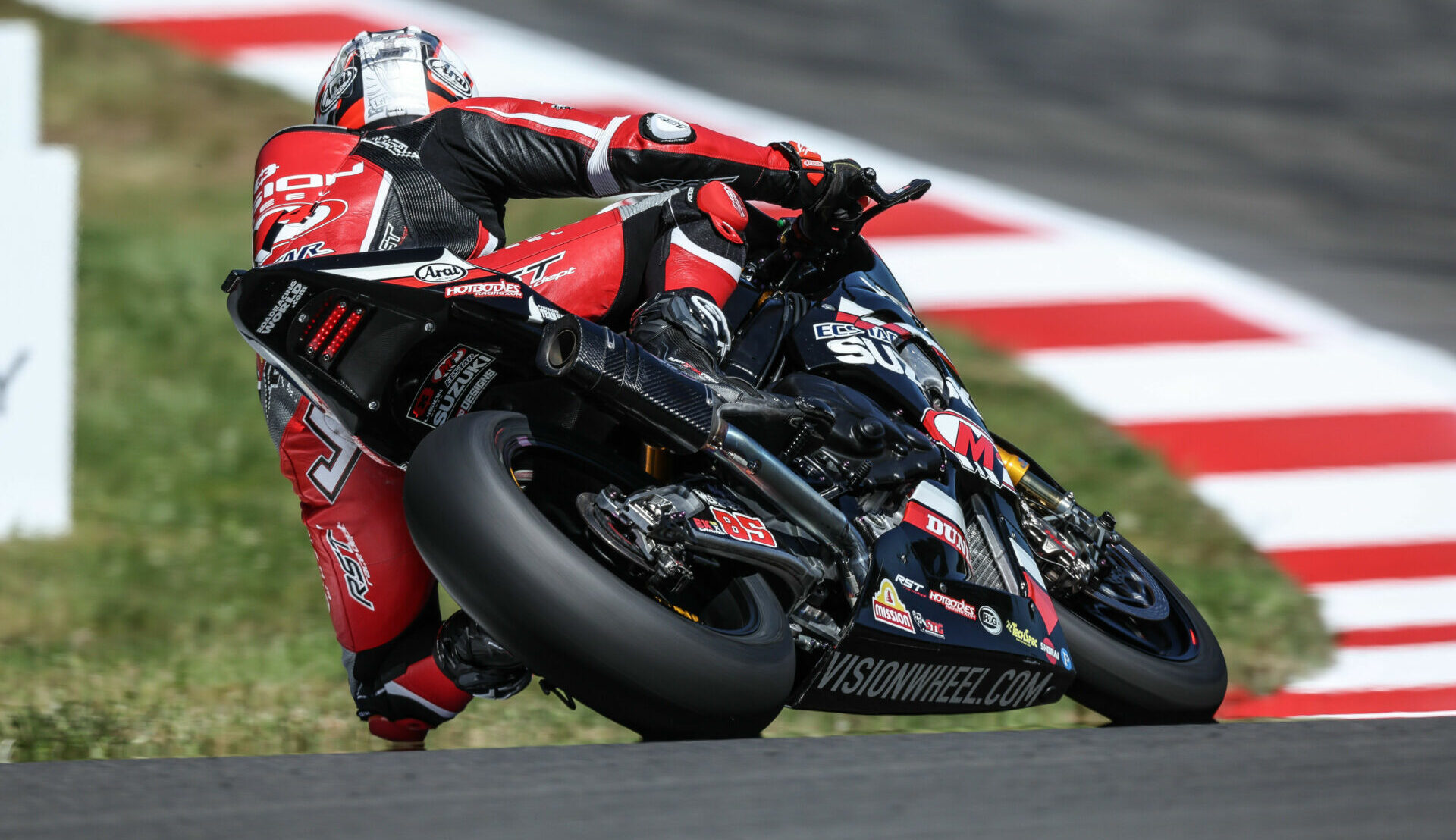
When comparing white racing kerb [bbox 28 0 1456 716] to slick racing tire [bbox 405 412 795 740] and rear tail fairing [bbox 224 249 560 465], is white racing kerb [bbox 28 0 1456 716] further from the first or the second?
rear tail fairing [bbox 224 249 560 465]

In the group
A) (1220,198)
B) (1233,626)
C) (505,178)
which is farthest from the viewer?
(1220,198)

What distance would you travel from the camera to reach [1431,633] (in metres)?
3.94

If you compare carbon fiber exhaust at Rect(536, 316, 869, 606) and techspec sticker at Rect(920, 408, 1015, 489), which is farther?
techspec sticker at Rect(920, 408, 1015, 489)

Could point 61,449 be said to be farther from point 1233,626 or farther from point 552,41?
point 1233,626

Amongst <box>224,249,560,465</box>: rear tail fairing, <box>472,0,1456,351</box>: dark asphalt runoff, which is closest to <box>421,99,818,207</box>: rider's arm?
<box>224,249,560,465</box>: rear tail fairing

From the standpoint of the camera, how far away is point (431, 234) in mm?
2775

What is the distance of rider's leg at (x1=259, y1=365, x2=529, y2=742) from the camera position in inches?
105

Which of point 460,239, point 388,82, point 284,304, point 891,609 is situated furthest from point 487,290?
point 388,82

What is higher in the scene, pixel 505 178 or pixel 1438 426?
pixel 505 178

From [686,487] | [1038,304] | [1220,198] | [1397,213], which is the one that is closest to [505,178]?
[686,487]

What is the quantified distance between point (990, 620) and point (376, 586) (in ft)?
3.54

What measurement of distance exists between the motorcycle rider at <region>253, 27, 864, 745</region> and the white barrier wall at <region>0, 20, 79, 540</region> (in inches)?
64.3

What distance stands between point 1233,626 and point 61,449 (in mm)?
3156

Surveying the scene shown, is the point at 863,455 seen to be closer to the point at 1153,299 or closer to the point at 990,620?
the point at 990,620
